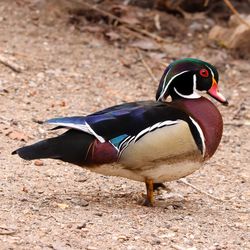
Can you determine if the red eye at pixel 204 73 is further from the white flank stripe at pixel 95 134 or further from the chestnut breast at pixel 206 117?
the white flank stripe at pixel 95 134

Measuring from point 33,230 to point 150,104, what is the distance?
0.94 m

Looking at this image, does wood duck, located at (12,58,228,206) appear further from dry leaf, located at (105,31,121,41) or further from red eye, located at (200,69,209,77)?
dry leaf, located at (105,31,121,41)

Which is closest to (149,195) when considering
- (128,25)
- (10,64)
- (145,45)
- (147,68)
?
(10,64)

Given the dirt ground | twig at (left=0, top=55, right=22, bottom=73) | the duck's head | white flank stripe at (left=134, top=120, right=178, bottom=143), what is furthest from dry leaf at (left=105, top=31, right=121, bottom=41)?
white flank stripe at (left=134, top=120, right=178, bottom=143)

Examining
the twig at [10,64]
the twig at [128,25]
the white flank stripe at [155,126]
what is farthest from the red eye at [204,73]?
the twig at [128,25]

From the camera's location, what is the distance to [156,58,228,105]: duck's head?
4133 mm

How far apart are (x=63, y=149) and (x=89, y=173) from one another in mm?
819

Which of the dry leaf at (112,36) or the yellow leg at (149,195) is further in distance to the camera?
the dry leaf at (112,36)

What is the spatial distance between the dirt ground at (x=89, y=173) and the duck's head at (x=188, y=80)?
59cm

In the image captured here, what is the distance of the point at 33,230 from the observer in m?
3.52

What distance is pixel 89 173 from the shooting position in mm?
4707

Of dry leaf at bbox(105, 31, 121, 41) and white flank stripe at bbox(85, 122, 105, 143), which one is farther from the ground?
white flank stripe at bbox(85, 122, 105, 143)

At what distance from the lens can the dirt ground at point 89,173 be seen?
3.63 meters

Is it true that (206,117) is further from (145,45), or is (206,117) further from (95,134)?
(145,45)
